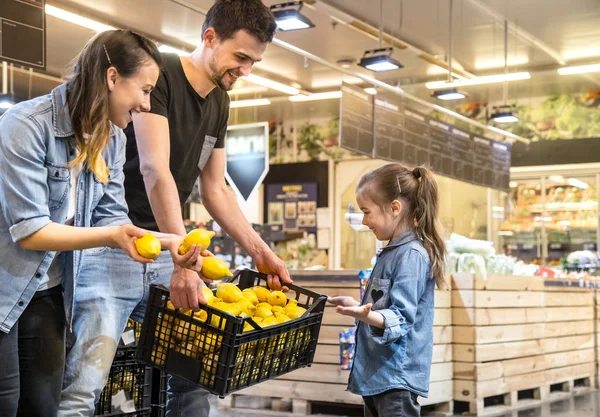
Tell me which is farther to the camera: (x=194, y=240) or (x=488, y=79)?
(x=488, y=79)

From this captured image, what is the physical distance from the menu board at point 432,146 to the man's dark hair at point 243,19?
6.15m

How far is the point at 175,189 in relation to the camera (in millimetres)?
2424

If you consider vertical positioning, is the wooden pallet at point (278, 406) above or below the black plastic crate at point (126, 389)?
below

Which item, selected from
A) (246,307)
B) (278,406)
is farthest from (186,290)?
(278,406)

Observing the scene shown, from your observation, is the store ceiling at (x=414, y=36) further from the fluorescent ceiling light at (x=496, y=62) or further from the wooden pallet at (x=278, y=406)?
the wooden pallet at (x=278, y=406)

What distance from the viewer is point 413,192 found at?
9.86ft

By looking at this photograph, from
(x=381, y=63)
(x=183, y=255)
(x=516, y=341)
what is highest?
(x=381, y=63)

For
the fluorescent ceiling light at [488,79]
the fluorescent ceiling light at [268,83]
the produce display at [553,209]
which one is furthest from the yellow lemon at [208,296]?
the produce display at [553,209]

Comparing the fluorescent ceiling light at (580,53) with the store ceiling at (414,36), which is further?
the fluorescent ceiling light at (580,53)

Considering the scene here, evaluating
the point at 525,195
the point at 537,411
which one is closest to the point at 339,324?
the point at 537,411

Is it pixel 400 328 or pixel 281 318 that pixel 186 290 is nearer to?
pixel 281 318

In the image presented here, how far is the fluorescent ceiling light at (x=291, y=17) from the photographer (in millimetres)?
7219

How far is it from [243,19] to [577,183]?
11.8m

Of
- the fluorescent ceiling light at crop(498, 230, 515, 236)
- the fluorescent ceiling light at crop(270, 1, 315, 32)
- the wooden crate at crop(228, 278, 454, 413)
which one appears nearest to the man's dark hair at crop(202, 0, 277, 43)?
the wooden crate at crop(228, 278, 454, 413)
